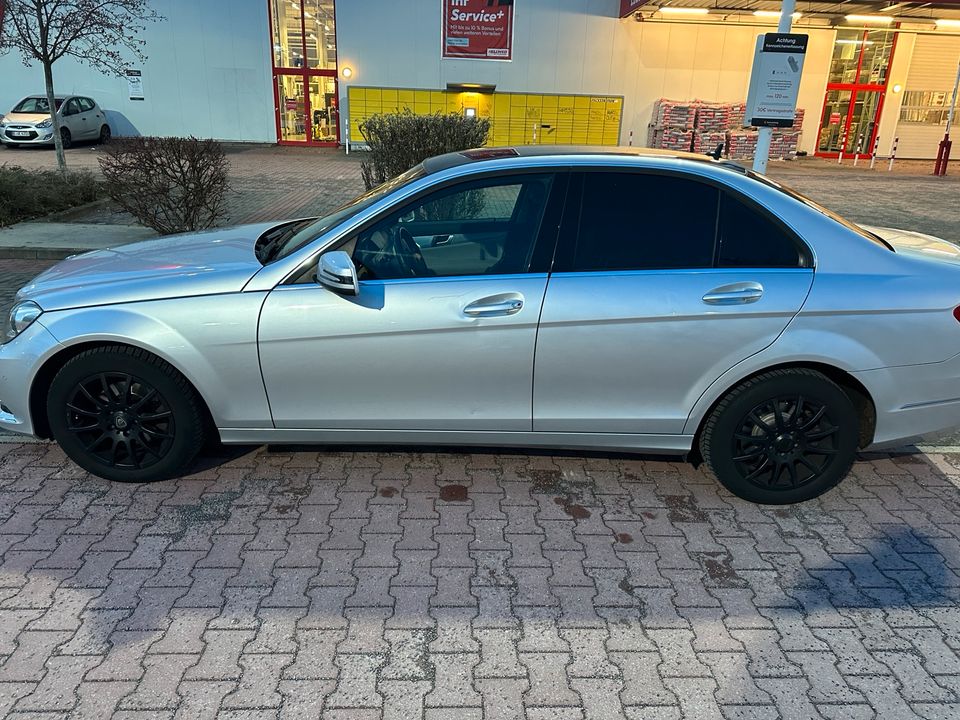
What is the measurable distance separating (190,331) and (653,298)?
2.14m

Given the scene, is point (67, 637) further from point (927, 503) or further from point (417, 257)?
point (927, 503)

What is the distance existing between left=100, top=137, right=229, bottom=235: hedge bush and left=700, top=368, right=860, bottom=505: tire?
23.4 feet

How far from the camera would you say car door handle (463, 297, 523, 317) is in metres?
3.07

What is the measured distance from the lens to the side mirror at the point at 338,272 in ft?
9.74

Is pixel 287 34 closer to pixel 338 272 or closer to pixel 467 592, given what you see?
pixel 338 272

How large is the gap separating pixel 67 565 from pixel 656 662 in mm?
2455

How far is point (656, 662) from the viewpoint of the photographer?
2453mm

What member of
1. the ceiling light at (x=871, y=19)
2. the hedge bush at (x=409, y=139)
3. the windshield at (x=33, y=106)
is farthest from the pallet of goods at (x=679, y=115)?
the windshield at (x=33, y=106)

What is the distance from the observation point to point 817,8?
20.5m

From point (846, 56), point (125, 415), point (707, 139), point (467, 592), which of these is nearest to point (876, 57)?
point (846, 56)

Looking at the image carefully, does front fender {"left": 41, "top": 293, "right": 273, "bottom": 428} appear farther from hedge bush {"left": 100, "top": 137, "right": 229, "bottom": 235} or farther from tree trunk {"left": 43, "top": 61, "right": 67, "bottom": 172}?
tree trunk {"left": 43, "top": 61, "right": 67, "bottom": 172}

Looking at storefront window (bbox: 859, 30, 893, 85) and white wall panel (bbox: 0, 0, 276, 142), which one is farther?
storefront window (bbox: 859, 30, 893, 85)

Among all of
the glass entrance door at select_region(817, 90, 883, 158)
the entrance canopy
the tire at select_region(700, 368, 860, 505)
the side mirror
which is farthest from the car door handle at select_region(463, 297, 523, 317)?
the glass entrance door at select_region(817, 90, 883, 158)

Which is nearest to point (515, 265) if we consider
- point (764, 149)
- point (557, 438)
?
point (557, 438)
